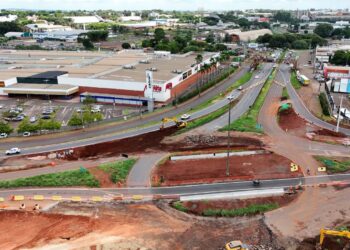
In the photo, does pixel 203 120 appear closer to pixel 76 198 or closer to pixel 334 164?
pixel 334 164

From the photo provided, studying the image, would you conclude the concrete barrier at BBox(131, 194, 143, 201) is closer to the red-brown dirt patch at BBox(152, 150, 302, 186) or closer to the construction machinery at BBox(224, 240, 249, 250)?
the red-brown dirt patch at BBox(152, 150, 302, 186)

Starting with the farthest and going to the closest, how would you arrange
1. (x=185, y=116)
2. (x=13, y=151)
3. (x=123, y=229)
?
1. (x=185, y=116)
2. (x=13, y=151)
3. (x=123, y=229)

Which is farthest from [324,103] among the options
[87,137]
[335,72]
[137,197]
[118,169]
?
[137,197]

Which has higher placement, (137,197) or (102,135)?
(102,135)

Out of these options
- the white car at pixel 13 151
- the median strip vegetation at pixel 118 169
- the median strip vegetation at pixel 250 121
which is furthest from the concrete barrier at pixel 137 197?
the white car at pixel 13 151

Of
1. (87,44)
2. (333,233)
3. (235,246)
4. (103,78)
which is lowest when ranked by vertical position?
(235,246)

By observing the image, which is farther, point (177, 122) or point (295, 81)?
point (295, 81)

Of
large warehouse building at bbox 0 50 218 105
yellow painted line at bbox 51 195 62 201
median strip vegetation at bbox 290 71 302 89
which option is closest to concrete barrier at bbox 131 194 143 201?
yellow painted line at bbox 51 195 62 201
